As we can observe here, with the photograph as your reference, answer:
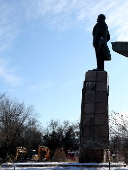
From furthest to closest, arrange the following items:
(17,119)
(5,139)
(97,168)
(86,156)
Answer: (17,119) < (5,139) < (86,156) < (97,168)

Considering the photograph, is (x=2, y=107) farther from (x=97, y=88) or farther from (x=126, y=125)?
(x=126, y=125)

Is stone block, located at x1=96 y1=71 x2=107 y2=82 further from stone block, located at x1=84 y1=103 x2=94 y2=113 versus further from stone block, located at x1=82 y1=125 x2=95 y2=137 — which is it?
stone block, located at x1=82 y1=125 x2=95 y2=137

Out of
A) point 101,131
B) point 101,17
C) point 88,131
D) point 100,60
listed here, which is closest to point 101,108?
point 101,131

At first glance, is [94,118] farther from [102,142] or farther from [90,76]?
[90,76]

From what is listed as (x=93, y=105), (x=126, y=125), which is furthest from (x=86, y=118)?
(x=126, y=125)

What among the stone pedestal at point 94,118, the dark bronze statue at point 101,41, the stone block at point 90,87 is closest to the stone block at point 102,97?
the stone pedestal at point 94,118

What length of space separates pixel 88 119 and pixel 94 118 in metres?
0.27

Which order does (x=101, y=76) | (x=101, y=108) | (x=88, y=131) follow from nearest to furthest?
(x=88, y=131) < (x=101, y=108) < (x=101, y=76)

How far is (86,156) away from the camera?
Answer: 13.0 m

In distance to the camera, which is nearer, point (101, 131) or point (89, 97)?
point (101, 131)

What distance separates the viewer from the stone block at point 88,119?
532 inches

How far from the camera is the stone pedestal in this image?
12984 millimetres

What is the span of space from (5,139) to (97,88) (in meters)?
24.7

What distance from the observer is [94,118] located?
13.5m
